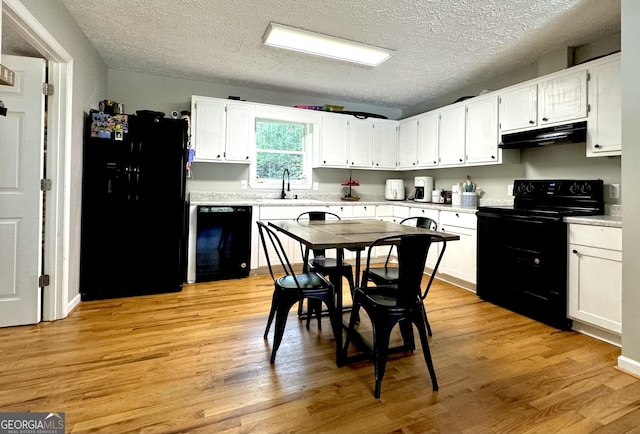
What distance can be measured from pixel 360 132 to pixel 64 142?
3.66 metres

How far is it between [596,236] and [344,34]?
2.61 meters

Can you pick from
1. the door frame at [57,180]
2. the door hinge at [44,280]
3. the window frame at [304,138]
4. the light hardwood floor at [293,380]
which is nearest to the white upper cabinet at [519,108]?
the light hardwood floor at [293,380]

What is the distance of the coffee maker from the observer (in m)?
4.87

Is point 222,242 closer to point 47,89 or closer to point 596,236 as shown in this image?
point 47,89

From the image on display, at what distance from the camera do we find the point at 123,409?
1.61 meters

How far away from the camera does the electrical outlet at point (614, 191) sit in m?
2.80

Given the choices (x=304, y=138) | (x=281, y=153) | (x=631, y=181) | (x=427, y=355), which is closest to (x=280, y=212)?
(x=281, y=153)

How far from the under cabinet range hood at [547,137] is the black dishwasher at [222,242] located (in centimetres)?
298

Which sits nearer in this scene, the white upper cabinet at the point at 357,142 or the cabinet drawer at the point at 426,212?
the cabinet drawer at the point at 426,212

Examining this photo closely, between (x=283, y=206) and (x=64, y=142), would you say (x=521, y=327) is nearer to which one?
(x=283, y=206)

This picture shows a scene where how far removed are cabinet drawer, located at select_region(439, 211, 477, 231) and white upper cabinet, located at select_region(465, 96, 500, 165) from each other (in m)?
0.68

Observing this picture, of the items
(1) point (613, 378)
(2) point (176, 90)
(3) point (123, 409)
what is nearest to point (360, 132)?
(2) point (176, 90)

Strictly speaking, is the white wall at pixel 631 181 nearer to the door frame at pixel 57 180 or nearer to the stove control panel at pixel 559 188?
the stove control panel at pixel 559 188

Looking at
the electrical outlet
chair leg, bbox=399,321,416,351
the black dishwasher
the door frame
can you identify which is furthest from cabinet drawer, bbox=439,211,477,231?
the door frame
